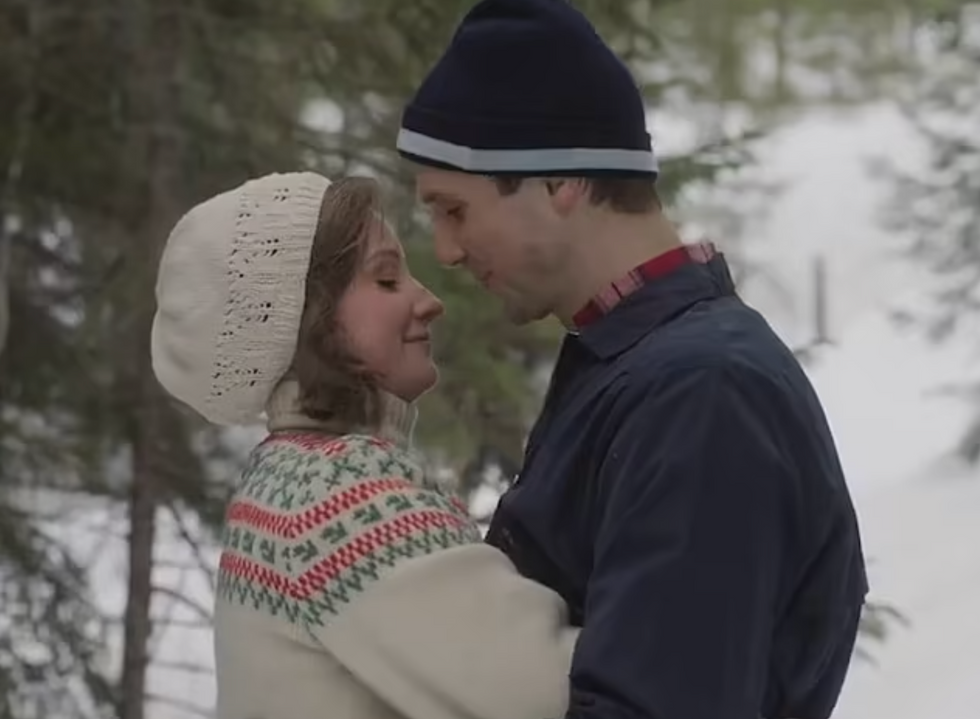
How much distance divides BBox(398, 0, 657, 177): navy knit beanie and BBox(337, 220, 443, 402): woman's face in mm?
226

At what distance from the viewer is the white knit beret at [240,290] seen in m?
1.18

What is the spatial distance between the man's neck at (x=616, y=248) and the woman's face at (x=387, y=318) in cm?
23

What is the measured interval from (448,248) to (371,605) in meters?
0.25

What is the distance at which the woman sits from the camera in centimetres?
99

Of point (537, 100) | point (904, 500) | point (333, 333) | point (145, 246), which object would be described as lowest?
point (904, 500)

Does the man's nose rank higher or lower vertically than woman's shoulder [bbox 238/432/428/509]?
higher

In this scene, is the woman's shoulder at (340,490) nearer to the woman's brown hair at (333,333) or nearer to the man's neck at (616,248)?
the woman's brown hair at (333,333)

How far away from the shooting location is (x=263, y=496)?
1.09 metres

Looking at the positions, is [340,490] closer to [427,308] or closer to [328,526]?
[328,526]

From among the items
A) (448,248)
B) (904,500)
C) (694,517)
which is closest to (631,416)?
(694,517)

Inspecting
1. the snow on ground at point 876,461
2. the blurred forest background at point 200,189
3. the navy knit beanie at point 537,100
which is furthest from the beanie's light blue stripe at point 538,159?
the snow on ground at point 876,461

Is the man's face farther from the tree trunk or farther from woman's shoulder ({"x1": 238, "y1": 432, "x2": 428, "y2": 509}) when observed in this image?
the tree trunk

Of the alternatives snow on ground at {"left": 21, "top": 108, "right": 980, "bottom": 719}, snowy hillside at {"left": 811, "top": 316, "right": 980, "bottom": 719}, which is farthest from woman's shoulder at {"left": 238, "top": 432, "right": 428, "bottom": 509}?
snowy hillside at {"left": 811, "top": 316, "right": 980, "bottom": 719}

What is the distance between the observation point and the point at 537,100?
3.17 feet
